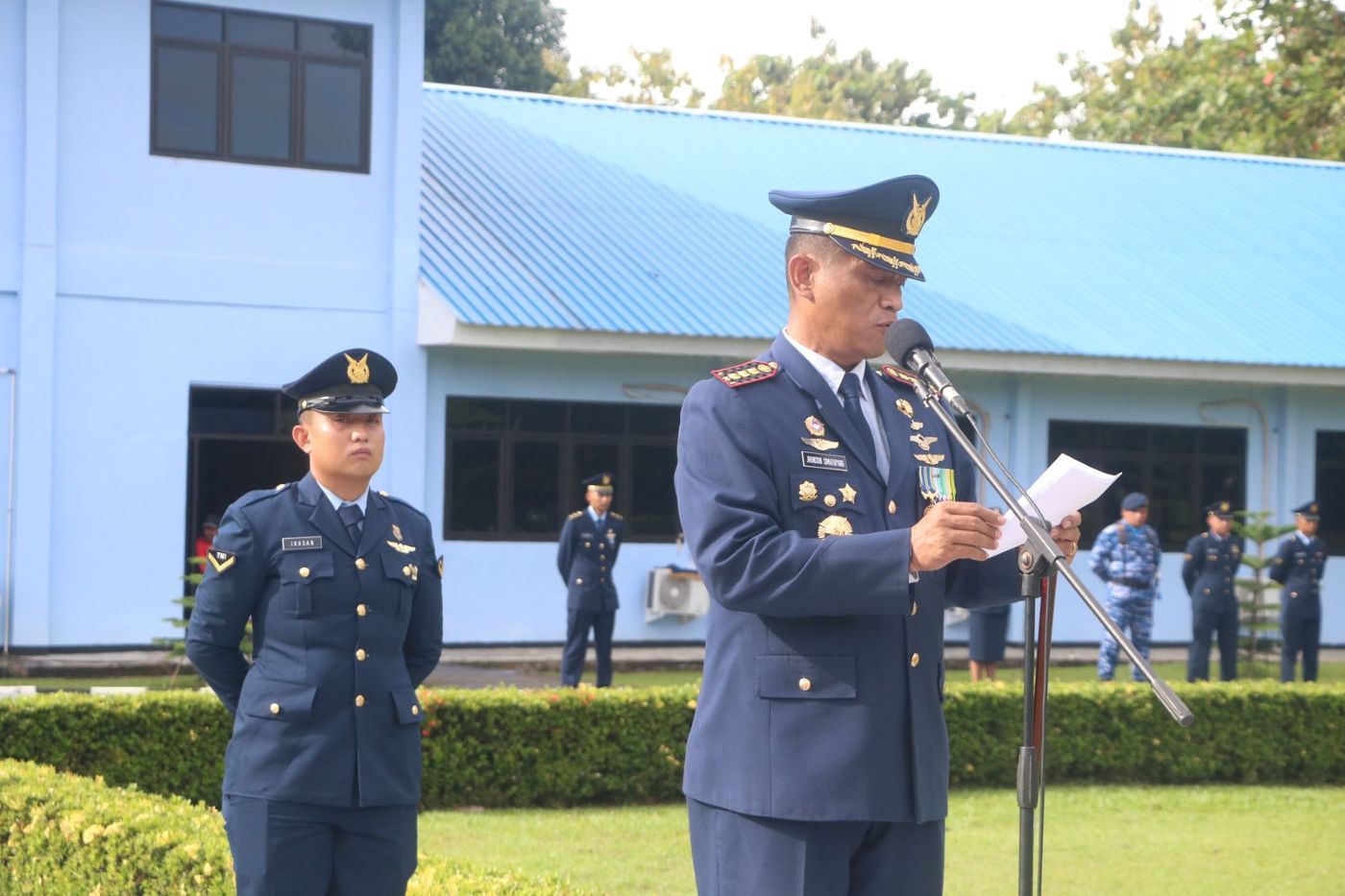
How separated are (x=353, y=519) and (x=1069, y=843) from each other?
223 inches

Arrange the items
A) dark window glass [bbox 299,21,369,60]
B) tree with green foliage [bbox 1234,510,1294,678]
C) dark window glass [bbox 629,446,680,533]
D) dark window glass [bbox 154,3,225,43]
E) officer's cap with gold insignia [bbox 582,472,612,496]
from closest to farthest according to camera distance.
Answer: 1. officer's cap with gold insignia [bbox 582,472,612,496]
2. dark window glass [bbox 154,3,225,43]
3. dark window glass [bbox 299,21,369,60]
4. tree with green foliage [bbox 1234,510,1294,678]
5. dark window glass [bbox 629,446,680,533]

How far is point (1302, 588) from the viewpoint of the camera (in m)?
17.1

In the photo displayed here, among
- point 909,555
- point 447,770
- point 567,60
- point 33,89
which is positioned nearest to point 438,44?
point 567,60

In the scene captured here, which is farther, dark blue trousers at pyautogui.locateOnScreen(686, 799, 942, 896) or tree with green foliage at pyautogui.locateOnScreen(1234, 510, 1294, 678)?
tree with green foliage at pyautogui.locateOnScreen(1234, 510, 1294, 678)

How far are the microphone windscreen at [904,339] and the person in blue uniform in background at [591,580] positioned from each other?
463 inches

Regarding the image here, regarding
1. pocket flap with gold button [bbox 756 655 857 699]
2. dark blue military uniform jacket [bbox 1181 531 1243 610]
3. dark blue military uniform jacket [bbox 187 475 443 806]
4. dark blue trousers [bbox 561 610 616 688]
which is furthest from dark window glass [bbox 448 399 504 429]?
pocket flap with gold button [bbox 756 655 857 699]

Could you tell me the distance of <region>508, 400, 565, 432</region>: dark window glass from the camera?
18734 millimetres

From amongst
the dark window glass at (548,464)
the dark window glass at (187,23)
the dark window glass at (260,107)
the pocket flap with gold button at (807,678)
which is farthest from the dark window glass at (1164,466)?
the pocket flap with gold button at (807,678)

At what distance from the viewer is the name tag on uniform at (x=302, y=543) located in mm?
4949

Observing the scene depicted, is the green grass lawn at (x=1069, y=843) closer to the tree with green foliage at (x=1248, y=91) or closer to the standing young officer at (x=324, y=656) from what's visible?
the standing young officer at (x=324, y=656)

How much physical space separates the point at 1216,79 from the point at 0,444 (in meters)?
17.0

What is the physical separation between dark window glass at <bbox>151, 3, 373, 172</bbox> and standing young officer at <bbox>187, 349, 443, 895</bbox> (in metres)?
12.6

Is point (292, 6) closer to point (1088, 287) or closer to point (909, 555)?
point (1088, 287)

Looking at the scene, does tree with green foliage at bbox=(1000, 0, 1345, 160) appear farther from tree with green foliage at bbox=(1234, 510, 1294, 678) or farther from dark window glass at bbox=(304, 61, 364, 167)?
Answer: dark window glass at bbox=(304, 61, 364, 167)
